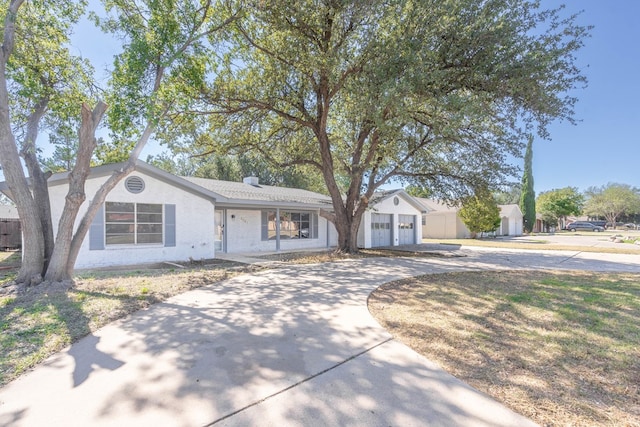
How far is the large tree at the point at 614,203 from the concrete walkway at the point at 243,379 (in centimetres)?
6719

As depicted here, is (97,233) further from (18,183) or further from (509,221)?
(509,221)

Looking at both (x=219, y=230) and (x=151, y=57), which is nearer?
(x=151, y=57)

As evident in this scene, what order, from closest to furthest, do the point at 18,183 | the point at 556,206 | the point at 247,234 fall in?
the point at 18,183
the point at 247,234
the point at 556,206

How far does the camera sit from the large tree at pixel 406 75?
844 centimetres

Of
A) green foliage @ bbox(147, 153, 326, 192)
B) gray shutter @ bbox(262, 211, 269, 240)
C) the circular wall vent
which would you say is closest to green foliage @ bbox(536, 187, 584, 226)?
green foliage @ bbox(147, 153, 326, 192)

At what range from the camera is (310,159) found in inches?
565

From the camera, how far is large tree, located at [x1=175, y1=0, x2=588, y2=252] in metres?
8.44

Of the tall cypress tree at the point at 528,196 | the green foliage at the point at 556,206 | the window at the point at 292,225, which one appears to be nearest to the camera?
the window at the point at 292,225

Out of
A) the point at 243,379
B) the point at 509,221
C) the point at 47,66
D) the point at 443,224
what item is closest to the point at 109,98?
the point at 47,66

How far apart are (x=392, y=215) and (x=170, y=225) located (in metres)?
12.8

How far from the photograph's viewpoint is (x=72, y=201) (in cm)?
661

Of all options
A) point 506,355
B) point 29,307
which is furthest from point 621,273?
point 29,307

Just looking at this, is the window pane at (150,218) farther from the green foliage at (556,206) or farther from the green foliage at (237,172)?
the green foliage at (556,206)

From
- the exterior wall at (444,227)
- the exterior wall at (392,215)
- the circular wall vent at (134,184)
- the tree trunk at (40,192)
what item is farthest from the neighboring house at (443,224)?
the tree trunk at (40,192)
